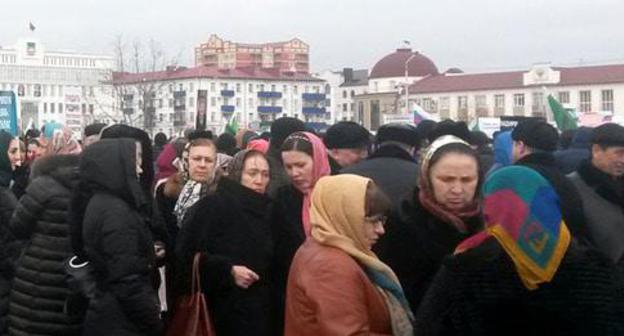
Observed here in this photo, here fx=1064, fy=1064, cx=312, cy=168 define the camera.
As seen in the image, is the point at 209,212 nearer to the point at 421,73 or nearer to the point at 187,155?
the point at 187,155

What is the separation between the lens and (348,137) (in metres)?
6.45

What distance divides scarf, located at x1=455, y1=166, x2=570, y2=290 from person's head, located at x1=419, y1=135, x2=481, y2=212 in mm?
971

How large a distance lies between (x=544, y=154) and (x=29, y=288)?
284 cm

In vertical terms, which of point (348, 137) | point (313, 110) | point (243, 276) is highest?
point (348, 137)

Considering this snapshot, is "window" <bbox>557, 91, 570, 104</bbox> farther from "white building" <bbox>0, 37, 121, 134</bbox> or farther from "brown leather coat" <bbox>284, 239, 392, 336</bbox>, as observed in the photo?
"brown leather coat" <bbox>284, 239, 392, 336</bbox>

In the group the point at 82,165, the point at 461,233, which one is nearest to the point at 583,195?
the point at 461,233

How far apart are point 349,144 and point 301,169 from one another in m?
0.93

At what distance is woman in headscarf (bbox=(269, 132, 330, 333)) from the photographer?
17.9 feet

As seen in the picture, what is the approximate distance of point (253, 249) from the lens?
213 inches

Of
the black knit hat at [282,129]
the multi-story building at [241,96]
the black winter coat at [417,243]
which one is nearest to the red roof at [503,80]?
the multi-story building at [241,96]

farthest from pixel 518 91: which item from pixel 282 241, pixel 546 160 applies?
pixel 282 241

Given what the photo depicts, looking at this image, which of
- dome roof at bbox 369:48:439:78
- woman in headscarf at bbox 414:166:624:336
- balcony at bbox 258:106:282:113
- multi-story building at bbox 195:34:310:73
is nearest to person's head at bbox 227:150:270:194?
woman in headscarf at bbox 414:166:624:336

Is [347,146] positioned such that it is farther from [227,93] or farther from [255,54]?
[255,54]

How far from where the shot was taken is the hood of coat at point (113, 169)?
196 inches
